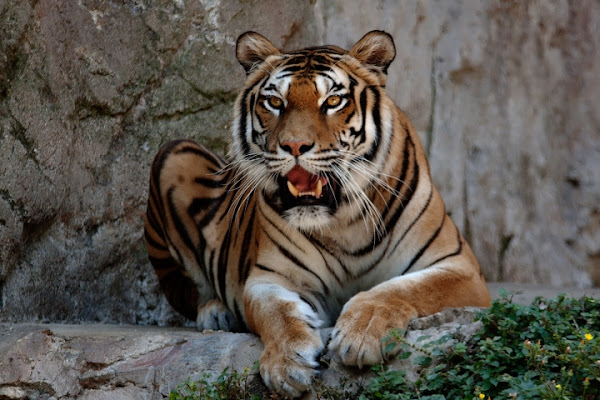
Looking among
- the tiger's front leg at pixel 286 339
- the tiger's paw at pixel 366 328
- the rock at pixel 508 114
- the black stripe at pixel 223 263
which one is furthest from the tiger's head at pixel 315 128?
the rock at pixel 508 114

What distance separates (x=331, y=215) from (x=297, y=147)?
13.3 inches

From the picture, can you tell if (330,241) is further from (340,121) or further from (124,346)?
(124,346)

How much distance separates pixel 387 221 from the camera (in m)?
3.73

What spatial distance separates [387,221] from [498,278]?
6.83 feet

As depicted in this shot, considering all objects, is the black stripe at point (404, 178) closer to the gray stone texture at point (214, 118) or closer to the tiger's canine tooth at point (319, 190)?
the tiger's canine tooth at point (319, 190)

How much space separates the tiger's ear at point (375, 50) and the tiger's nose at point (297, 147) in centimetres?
63

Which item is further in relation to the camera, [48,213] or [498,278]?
[498,278]

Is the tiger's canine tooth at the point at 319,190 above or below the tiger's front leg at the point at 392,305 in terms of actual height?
above

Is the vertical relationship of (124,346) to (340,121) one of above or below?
below

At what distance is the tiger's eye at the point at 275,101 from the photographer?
12.0 feet

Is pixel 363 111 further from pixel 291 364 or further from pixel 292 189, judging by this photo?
pixel 291 364

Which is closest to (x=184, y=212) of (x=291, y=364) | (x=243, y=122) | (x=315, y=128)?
(x=243, y=122)

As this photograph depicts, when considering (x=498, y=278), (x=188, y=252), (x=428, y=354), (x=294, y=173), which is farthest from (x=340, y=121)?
(x=498, y=278)

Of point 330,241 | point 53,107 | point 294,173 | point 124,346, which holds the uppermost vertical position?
point 53,107
